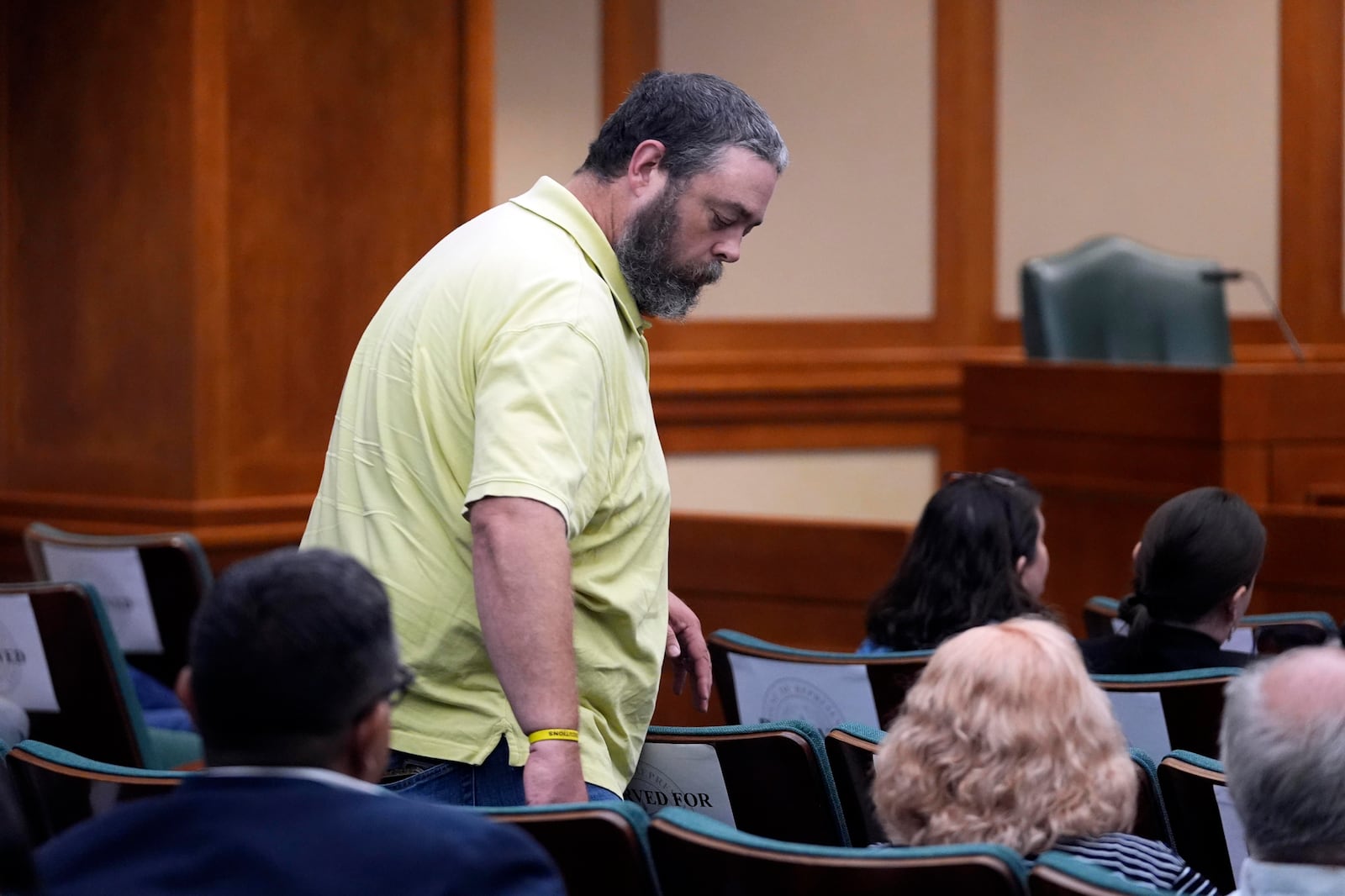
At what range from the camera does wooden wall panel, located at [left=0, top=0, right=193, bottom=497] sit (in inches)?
168

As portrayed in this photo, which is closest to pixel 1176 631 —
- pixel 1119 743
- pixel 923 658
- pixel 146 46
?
pixel 923 658

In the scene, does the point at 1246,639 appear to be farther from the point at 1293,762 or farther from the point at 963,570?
the point at 1293,762

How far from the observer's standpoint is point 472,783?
1.78 meters

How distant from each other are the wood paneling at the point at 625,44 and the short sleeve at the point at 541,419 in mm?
4519

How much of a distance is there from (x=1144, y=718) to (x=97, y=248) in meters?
3.15

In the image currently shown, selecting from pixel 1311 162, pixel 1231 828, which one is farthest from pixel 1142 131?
pixel 1231 828

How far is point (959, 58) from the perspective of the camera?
7.05 metres

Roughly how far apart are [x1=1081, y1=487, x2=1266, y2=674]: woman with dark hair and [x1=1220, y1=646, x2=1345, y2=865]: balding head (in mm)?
1103

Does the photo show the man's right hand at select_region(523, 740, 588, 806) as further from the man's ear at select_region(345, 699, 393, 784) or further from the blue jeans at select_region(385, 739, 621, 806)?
the man's ear at select_region(345, 699, 393, 784)

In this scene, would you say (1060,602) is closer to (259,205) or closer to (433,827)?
(259,205)

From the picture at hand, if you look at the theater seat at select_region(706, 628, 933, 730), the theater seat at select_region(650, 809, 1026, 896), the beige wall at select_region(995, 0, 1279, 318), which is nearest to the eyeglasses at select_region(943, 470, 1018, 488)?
the theater seat at select_region(706, 628, 933, 730)

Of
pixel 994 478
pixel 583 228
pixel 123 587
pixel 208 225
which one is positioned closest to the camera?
pixel 583 228

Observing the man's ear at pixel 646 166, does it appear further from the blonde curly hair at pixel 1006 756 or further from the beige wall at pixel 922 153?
the beige wall at pixel 922 153

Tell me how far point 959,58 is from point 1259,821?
6.02 m
